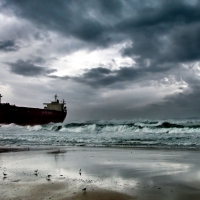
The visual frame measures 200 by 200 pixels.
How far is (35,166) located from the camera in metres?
6.90

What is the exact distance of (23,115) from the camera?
44.7 metres

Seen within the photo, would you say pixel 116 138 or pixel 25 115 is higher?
pixel 25 115

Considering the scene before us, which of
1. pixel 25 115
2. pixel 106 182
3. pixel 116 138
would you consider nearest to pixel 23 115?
pixel 25 115

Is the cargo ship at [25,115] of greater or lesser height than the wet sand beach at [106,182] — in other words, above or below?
above

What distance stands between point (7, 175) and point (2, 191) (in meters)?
1.46

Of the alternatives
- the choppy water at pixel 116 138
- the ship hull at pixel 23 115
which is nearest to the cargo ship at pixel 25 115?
the ship hull at pixel 23 115

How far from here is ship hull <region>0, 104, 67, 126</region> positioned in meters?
43.2

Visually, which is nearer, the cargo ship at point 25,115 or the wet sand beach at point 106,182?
the wet sand beach at point 106,182

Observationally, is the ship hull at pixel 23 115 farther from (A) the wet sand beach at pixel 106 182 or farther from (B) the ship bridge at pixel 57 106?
(A) the wet sand beach at pixel 106 182

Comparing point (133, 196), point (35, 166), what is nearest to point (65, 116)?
point (35, 166)

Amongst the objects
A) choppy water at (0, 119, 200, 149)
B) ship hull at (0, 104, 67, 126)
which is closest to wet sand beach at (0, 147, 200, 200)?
choppy water at (0, 119, 200, 149)

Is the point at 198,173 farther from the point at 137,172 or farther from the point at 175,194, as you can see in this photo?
the point at 175,194

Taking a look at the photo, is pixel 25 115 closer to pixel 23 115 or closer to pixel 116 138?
pixel 23 115

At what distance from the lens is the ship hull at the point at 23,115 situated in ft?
142
